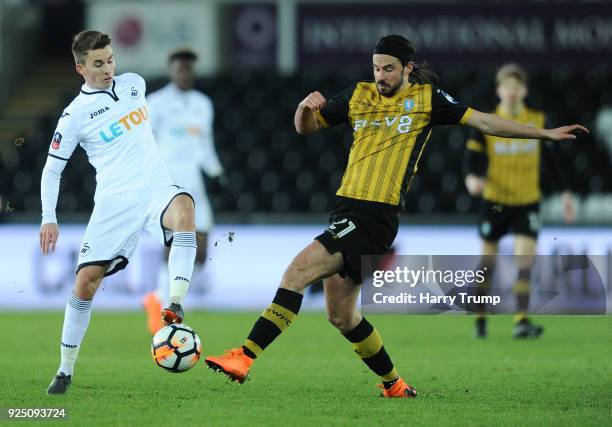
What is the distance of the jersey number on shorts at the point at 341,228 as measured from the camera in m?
6.41

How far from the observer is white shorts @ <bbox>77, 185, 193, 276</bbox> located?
6836mm

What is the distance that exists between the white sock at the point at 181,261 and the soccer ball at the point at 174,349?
10.5 inches

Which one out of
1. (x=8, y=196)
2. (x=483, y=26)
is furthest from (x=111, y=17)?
(x=483, y=26)

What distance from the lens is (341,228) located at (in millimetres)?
6430

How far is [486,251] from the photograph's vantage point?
10461mm

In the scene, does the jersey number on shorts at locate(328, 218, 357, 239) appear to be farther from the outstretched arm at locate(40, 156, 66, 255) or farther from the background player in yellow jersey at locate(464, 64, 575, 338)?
the background player in yellow jersey at locate(464, 64, 575, 338)

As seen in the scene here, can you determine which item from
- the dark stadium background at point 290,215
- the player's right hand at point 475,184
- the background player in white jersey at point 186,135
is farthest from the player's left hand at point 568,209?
the background player in white jersey at point 186,135

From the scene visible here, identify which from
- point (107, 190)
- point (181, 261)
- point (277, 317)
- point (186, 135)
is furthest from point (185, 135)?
point (277, 317)

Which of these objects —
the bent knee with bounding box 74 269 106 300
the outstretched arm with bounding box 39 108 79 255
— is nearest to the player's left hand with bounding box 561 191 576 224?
the bent knee with bounding box 74 269 106 300

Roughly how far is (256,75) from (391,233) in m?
10.1

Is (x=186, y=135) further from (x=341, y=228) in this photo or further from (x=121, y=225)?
(x=341, y=228)

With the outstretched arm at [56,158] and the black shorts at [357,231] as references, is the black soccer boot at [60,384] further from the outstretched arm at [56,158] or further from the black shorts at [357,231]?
the black shorts at [357,231]

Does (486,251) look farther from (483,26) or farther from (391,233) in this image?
(483,26)

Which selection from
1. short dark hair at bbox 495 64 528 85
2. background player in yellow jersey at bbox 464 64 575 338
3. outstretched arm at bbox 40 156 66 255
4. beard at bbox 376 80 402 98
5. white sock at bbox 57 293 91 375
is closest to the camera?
beard at bbox 376 80 402 98
